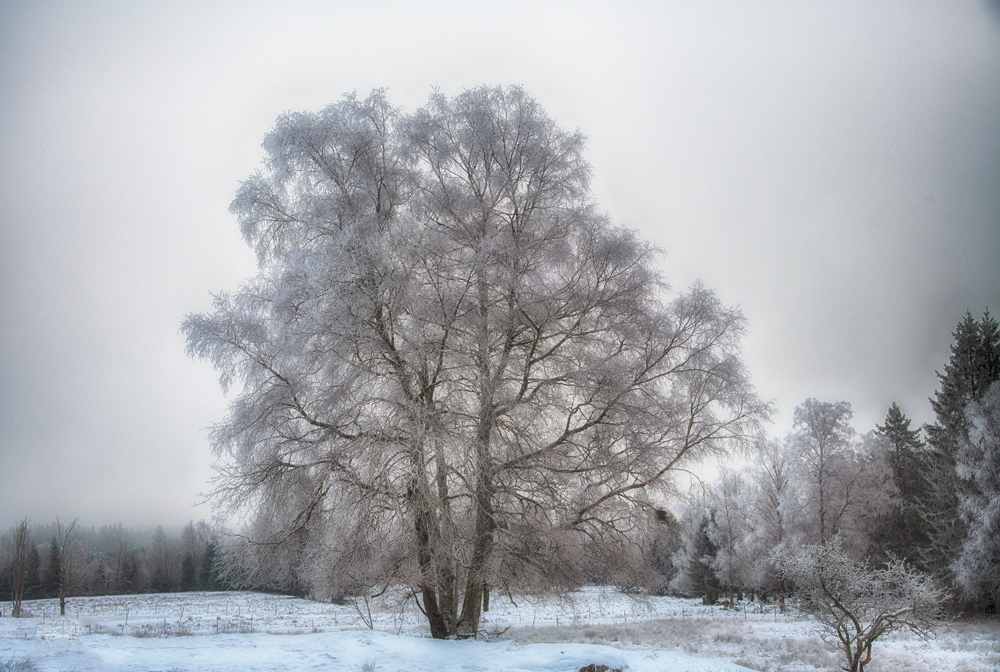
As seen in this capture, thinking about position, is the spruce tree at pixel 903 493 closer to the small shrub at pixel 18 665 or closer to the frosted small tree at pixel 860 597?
the frosted small tree at pixel 860 597

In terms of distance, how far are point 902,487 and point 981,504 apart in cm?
894

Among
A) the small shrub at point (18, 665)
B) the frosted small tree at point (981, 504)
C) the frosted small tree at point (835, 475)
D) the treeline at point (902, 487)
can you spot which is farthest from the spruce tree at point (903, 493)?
the small shrub at point (18, 665)

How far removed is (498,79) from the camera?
1011cm

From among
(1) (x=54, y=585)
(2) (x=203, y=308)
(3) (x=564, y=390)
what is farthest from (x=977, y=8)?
(1) (x=54, y=585)

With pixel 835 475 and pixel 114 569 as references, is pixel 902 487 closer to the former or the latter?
pixel 835 475

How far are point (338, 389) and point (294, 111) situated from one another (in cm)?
491

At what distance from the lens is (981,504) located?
18953mm

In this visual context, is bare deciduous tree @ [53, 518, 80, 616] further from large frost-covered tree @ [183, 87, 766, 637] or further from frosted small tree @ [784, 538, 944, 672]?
frosted small tree @ [784, 538, 944, 672]

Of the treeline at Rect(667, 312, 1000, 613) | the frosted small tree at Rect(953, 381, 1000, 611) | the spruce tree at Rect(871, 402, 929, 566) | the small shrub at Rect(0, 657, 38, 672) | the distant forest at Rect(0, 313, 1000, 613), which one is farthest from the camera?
the spruce tree at Rect(871, 402, 929, 566)

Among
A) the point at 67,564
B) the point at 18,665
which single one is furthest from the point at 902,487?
the point at 67,564

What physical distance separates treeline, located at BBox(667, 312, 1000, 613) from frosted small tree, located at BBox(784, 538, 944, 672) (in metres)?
6.97

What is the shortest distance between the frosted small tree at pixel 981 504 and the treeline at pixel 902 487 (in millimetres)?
34

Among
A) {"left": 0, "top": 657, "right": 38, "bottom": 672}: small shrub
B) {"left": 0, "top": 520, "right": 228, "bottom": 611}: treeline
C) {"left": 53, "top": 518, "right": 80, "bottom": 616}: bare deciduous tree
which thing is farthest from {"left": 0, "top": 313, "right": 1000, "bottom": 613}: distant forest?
{"left": 0, "top": 657, "right": 38, "bottom": 672}: small shrub

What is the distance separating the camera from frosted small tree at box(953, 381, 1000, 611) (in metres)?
18.0
